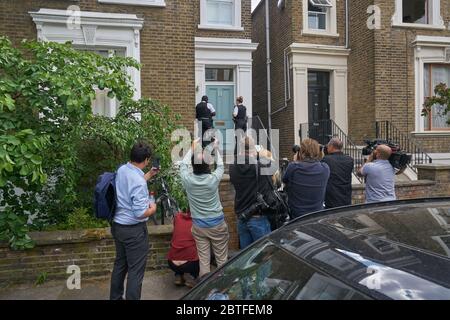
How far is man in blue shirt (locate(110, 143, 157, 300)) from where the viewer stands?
3.91 m

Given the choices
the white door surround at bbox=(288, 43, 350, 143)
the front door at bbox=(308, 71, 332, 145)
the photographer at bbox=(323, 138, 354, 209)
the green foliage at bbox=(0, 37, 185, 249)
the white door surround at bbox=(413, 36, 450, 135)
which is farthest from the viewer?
the front door at bbox=(308, 71, 332, 145)

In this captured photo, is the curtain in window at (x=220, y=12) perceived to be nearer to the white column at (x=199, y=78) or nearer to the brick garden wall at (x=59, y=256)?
the white column at (x=199, y=78)

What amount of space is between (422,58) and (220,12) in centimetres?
643

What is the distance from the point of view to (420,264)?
148cm

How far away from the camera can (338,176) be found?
17.9 ft

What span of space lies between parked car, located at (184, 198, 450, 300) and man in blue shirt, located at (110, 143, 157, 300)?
1.78m

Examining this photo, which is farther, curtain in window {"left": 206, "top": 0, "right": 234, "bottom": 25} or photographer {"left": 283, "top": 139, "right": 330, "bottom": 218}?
curtain in window {"left": 206, "top": 0, "right": 234, "bottom": 25}

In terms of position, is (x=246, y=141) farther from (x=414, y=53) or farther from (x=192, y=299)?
(x=414, y=53)

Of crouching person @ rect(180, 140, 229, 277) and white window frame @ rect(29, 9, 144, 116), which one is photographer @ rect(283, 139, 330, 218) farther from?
white window frame @ rect(29, 9, 144, 116)

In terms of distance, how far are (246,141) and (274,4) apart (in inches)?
465

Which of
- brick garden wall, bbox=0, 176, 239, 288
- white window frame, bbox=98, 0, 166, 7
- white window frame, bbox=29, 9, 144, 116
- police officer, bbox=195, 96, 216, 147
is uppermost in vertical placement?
white window frame, bbox=98, 0, 166, 7

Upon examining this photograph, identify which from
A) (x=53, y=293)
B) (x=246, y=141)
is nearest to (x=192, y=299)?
(x=246, y=141)

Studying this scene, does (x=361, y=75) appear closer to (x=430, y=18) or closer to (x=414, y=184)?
(x=430, y=18)

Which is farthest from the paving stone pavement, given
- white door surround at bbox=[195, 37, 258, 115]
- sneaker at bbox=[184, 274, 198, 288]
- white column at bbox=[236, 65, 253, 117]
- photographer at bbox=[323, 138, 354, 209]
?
white column at bbox=[236, 65, 253, 117]
